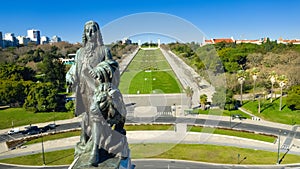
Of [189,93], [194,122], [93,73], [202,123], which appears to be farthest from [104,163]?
[189,93]

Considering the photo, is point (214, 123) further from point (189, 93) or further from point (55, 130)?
point (55, 130)

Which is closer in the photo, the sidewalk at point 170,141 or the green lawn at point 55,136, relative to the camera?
the sidewalk at point 170,141

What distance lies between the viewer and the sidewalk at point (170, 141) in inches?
979

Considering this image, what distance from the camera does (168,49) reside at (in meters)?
46.3

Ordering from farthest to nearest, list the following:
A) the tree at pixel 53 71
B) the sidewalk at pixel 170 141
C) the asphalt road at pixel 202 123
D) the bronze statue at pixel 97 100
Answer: the tree at pixel 53 71 → the asphalt road at pixel 202 123 → the sidewalk at pixel 170 141 → the bronze statue at pixel 97 100

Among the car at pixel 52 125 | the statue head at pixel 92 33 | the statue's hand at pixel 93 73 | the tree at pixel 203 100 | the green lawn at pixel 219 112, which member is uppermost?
the statue head at pixel 92 33

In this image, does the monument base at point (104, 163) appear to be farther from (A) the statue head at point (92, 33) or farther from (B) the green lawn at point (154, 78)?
(B) the green lawn at point (154, 78)

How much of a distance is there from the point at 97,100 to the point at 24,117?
1186 inches

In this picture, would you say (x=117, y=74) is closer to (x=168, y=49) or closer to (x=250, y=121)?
(x=250, y=121)

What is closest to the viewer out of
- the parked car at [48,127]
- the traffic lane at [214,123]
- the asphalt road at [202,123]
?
the asphalt road at [202,123]

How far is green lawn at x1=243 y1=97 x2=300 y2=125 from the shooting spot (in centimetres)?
3284

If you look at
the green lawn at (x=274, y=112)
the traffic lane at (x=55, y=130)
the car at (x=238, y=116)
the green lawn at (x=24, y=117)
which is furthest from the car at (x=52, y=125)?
the green lawn at (x=274, y=112)

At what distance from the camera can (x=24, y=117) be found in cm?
3619

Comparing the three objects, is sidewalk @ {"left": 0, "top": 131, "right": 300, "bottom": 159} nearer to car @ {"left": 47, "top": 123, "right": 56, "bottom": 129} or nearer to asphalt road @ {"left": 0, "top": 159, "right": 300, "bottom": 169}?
asphalt road @ {"left": 0, "top": 159, "right": 300, "bottom": 169}
